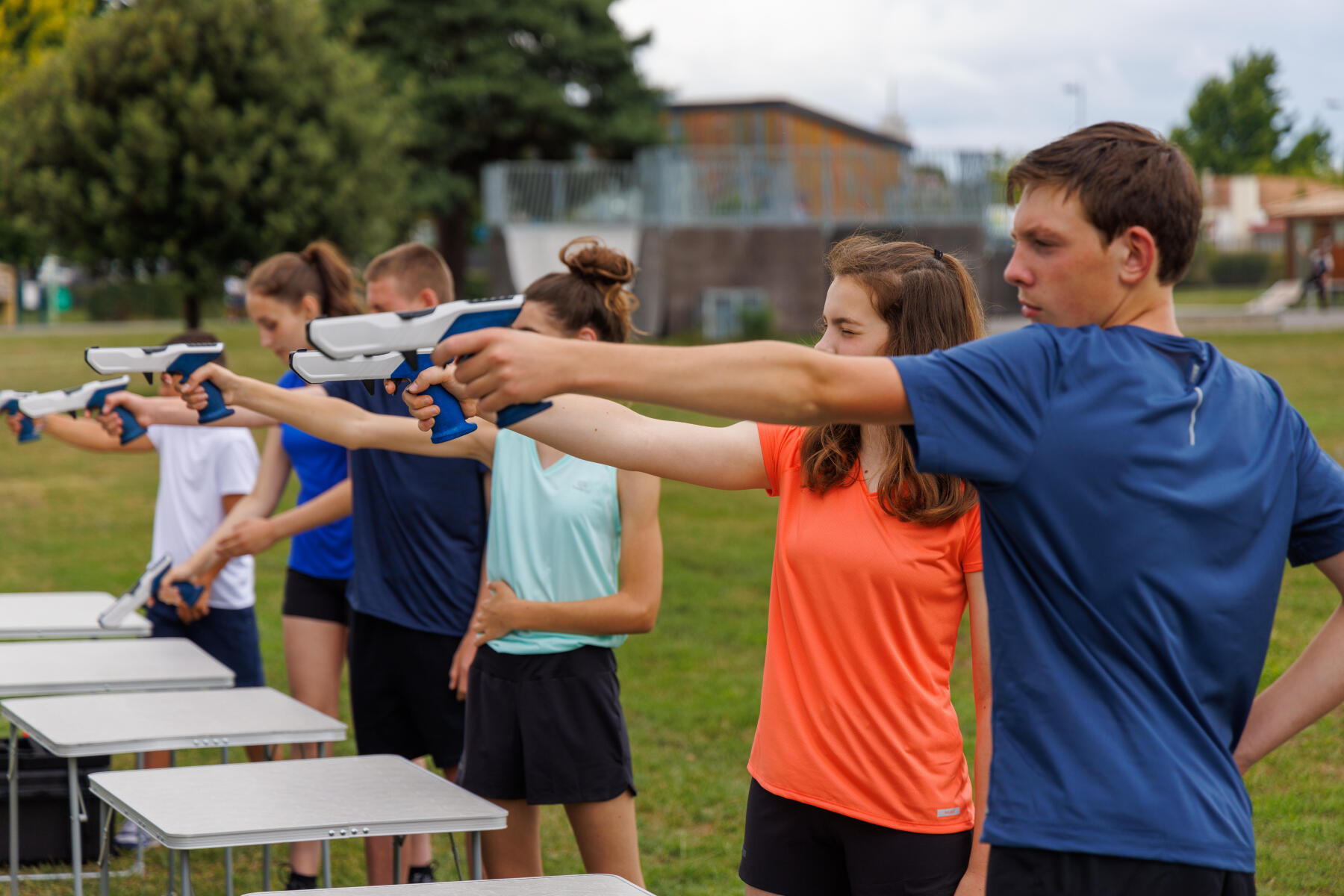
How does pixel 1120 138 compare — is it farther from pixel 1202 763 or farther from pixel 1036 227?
pixel 1202 763

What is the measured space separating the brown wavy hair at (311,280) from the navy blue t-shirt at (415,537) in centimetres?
84

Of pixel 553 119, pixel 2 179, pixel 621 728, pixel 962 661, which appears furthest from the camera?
pixel 553 119

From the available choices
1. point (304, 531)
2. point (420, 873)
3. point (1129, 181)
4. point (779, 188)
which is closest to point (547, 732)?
point (420, 873)

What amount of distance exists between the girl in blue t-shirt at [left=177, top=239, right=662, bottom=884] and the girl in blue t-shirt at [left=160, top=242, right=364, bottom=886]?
1.21 m

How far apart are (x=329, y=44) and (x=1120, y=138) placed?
19242mm

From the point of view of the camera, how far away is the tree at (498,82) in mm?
28781

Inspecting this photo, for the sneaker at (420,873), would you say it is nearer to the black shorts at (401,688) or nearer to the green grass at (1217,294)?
the black shorts at (401,688)

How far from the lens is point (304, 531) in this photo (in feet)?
14.6

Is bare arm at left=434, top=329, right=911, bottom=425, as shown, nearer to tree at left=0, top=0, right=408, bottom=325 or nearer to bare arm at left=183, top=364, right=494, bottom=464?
bare arm at left=183, top=364, right=494, bottom=464

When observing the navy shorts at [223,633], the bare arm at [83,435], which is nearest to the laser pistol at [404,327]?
the navy shorts at [223,633]

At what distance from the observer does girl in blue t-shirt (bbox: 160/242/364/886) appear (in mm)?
4598

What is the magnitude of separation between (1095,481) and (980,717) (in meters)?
A: 0.94

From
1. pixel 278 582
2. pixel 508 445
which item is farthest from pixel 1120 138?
pixel 278 582

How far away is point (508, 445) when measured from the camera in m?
3.54
